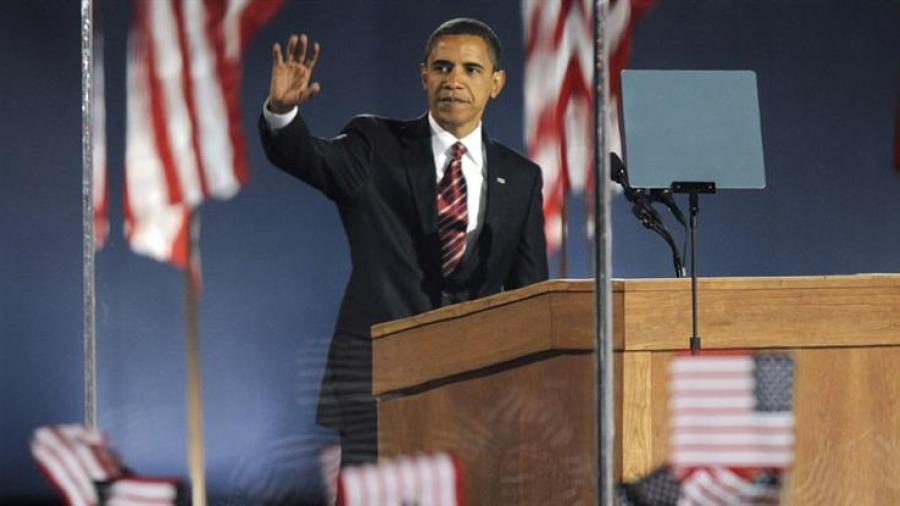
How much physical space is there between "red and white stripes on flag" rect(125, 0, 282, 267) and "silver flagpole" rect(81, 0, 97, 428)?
100 mm

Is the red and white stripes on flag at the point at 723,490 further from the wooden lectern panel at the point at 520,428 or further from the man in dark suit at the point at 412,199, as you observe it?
the man in dark suit at the point at 412,199

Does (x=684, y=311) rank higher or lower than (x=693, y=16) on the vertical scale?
lower

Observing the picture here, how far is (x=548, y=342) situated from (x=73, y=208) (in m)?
1.46

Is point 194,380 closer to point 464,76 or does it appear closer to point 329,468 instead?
point 329,468

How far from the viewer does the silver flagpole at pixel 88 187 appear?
120 inches

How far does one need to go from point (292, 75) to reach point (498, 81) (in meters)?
0.50

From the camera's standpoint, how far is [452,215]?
3.26m

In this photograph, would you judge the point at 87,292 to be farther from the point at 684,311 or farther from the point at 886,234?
the point at 886,234

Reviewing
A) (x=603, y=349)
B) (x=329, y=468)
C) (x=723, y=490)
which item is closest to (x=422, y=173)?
(x=329, y=468)

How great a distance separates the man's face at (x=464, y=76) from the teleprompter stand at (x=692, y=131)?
0.87m

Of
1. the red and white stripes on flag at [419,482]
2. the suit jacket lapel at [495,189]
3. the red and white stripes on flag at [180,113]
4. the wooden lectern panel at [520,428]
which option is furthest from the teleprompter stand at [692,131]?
the red and white stripes on flag at [180,113]

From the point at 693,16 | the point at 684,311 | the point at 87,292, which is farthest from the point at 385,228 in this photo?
the point at 684,311

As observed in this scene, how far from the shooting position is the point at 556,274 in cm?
341

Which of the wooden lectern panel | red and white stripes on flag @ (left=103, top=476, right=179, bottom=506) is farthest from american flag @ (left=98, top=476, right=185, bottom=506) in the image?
the wooden lectern panel
